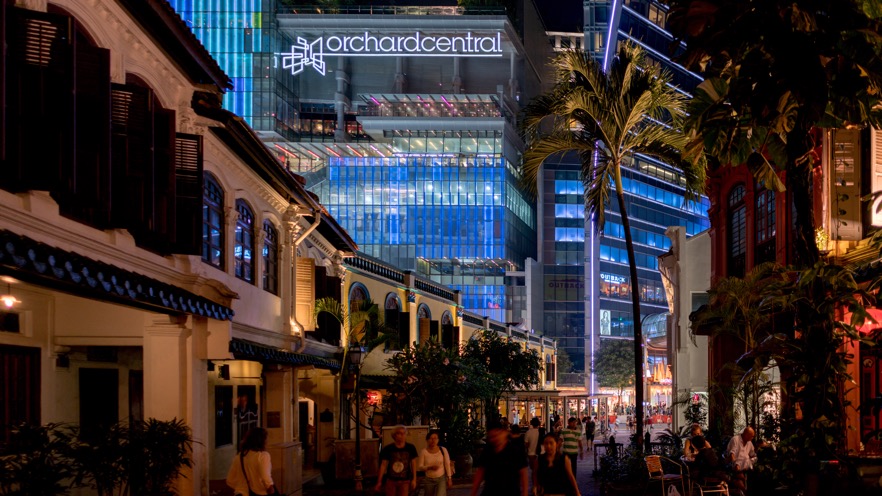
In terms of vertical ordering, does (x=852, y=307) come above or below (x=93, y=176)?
below

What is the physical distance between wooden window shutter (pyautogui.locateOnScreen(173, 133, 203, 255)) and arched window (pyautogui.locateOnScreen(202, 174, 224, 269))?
242 cm

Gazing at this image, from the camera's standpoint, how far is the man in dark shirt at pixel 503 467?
12.2m

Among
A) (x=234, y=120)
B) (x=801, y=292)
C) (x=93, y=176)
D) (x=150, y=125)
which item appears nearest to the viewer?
(x=801, y=292)

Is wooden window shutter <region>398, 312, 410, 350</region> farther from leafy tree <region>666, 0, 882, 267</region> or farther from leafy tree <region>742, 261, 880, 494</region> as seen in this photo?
leafy tree <region>666, 0, 882, 267</region>

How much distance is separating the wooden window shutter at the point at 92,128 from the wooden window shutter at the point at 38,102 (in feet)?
1.95

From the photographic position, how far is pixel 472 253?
12125 cm

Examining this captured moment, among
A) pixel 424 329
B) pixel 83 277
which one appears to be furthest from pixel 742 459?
pixel 424 329

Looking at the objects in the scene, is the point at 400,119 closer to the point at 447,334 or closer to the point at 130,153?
the point at 447,334

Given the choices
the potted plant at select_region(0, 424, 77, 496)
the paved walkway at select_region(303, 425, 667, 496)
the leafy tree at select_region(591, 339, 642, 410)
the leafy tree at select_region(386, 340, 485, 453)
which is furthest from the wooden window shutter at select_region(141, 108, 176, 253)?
the leafy tree at select_region(591, 339, 642, 410)

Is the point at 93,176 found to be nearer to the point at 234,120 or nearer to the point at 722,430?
the point at 234,120

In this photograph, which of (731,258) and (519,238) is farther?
(519,238)

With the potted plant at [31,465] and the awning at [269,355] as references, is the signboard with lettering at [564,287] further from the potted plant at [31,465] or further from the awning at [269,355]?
the potted plant at [31,465]

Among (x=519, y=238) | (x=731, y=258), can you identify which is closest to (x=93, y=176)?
(x=731, y=258)

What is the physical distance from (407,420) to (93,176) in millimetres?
23073
